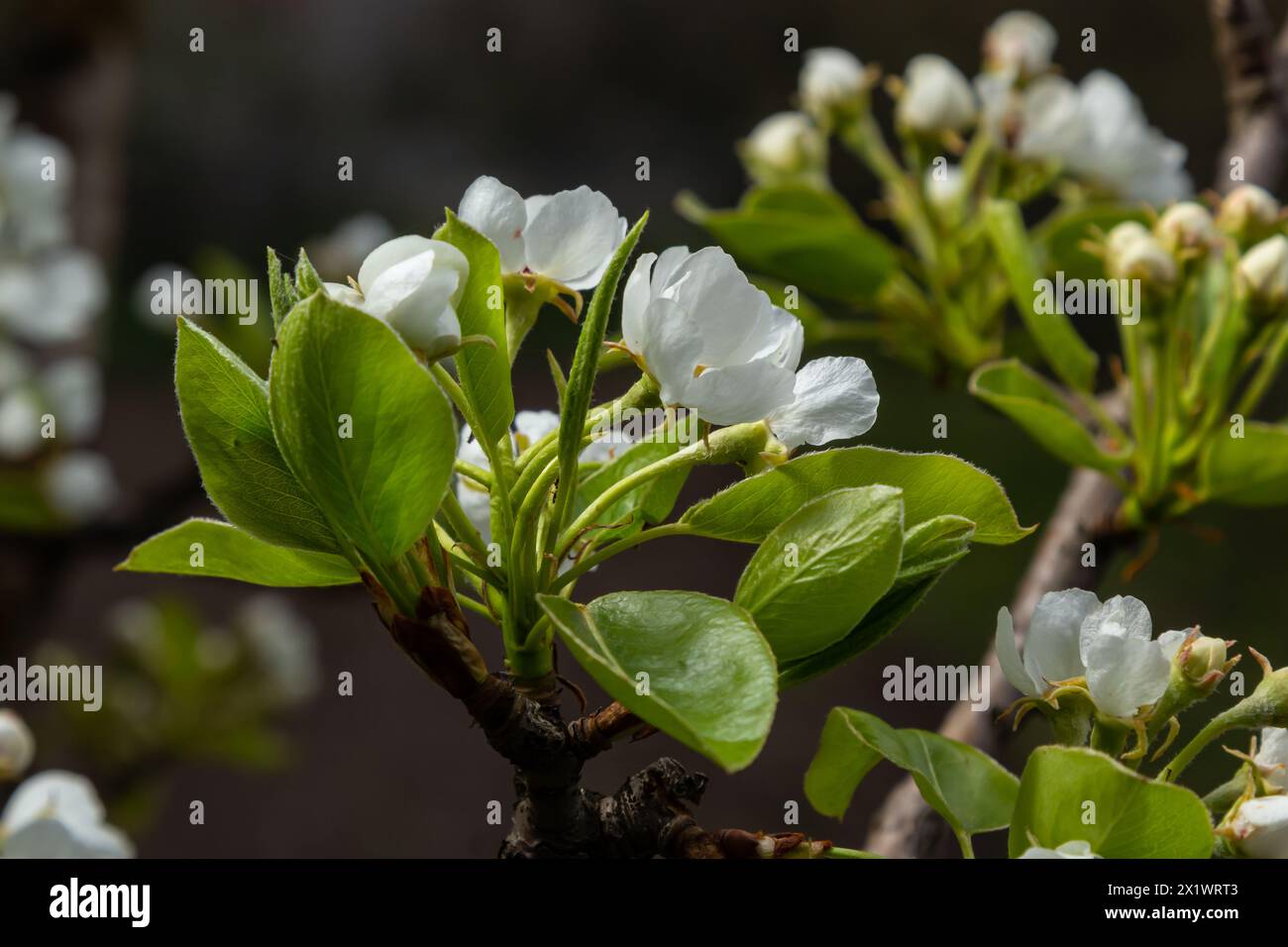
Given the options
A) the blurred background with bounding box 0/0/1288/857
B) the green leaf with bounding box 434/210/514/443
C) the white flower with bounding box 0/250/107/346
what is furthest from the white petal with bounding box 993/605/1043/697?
the white flower with bounding box 0/250/107/346

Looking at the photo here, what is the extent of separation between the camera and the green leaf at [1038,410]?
0.58 metres

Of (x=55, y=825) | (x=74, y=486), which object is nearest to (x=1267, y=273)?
(x=55, y=825)

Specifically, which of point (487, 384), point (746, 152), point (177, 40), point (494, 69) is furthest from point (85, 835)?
point (177, 40)

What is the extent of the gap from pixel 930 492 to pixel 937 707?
6.82 ft

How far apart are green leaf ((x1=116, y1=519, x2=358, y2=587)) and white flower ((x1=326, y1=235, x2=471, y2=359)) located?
0.08 metres

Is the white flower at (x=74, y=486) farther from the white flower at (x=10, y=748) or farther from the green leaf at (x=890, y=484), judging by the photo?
the green leaf at (x=890, y=484)

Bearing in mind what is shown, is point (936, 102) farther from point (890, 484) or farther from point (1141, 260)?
point (890, 484)

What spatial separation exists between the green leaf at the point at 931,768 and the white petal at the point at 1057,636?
30 mm

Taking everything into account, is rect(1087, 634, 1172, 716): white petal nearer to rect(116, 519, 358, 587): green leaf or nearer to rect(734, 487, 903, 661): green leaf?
rect(734, 487, 903, 661): green leaf

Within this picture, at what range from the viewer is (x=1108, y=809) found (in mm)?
313

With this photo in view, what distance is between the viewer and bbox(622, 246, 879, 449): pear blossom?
0.32 metres

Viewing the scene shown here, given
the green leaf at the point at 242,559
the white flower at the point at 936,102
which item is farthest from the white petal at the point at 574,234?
the white flower at the point at 936,102

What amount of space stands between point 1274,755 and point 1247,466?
299 mm
